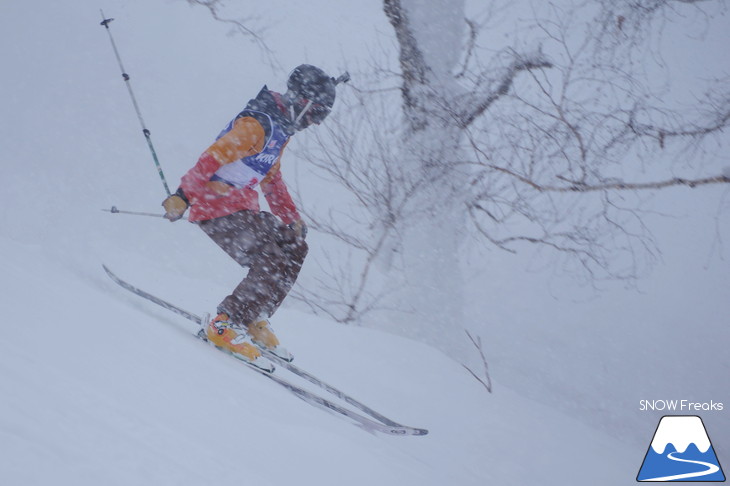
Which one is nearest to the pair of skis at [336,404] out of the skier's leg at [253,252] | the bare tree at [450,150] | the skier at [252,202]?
the skier at [252,202]

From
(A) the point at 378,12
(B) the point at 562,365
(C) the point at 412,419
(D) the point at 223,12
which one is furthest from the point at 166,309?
(A) the point at 378,12

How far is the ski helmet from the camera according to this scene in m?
3.23

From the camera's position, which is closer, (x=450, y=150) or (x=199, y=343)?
(x=199, y=343)

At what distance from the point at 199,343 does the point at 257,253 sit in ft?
2.02

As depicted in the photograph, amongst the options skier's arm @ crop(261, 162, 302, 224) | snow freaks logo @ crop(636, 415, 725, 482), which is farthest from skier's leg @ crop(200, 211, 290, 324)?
snow freaks logo @ crop(636, 415, 725, 482)

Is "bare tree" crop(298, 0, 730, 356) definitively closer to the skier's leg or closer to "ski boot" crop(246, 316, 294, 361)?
"ski boot" crop(246, 316, 294, 361)

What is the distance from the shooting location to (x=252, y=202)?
139 inches

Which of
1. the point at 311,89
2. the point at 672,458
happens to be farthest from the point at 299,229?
the point at 672,458

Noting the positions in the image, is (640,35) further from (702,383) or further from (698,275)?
(698,275)

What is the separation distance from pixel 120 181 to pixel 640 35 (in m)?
8.81

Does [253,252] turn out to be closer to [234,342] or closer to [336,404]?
[234,342]

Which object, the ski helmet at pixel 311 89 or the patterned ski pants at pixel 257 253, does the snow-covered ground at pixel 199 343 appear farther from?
the ski helmet at pixel 311 89

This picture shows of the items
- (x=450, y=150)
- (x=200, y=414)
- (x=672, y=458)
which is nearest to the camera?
(x=200, y=414)

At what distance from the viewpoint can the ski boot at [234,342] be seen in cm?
347
